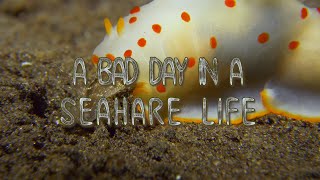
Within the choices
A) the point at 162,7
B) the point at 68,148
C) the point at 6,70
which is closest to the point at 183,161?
the point at 68,148

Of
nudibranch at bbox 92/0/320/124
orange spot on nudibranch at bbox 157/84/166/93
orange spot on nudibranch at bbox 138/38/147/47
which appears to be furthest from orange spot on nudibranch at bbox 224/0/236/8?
orange spot on nudibranch at bbox 157/84/166/93

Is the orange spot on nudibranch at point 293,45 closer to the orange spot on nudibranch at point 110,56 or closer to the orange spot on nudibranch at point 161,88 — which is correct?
the orange spot on nudibranch at point 161,88

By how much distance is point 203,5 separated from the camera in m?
2.34

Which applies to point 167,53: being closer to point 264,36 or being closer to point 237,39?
point 237,39

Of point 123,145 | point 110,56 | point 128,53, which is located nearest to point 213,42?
point 128,53

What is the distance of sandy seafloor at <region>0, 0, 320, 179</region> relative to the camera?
66.9 inches

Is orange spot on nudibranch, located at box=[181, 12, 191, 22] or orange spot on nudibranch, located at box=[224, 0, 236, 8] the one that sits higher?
orange spot on nudibranch, located at box=[224, 0, 236, 8]

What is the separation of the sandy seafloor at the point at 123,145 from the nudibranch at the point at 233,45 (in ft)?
0.71

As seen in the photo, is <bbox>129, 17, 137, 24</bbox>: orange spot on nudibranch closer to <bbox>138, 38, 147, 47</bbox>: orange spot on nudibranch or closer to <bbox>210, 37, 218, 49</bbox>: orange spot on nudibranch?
<bbox>138, 38, 147, 47</bbox>: orange spot on nudibranch

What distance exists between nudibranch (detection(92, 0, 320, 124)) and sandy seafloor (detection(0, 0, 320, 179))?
0.21 metres

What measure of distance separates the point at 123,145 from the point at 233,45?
44.1 inches

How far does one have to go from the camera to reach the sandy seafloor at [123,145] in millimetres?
1700

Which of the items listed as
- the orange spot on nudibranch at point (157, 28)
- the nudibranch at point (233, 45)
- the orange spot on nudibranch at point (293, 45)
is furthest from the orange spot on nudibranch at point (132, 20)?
the orange spot on nudibranch at point (293, 45)

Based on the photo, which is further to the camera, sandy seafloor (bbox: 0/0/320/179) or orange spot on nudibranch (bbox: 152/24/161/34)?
orange spot on nudibranch (bbox: 152/24/161/34)
